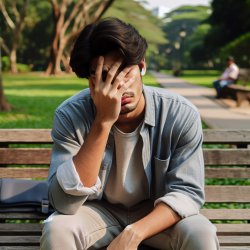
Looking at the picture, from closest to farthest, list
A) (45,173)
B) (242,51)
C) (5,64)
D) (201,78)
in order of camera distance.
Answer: (45,173) → (242,51) → (201,78) → (5,64)

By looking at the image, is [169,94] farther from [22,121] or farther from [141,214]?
[22,121]

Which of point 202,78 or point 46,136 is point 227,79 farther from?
point 202,78

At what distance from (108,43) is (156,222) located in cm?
79

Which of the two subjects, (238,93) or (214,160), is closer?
(214,160)

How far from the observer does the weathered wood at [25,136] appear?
350 cm

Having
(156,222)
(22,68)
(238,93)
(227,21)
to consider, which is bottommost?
(22,68)

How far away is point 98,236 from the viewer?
2736 mm

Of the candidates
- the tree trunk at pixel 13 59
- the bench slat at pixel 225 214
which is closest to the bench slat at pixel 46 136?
the bench slat at pixel 225 214

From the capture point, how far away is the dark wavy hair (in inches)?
100

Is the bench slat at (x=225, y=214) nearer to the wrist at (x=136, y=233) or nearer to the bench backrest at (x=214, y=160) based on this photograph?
the bench backrest at (x=214, y=160)

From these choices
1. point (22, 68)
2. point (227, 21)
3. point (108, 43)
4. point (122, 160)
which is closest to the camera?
point (108, 43)

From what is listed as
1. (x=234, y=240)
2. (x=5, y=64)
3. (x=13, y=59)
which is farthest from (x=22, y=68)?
(x=234, y=240)

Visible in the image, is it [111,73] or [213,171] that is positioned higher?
[111,73]

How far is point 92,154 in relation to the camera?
262 cm
